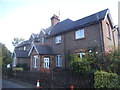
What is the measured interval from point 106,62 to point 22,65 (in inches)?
710

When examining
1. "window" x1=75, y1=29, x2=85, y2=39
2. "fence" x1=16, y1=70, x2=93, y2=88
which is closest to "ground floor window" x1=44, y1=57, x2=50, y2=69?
"fence" x1=16, y1=70, x2=93, y2=88

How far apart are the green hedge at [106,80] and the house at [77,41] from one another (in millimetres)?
5623

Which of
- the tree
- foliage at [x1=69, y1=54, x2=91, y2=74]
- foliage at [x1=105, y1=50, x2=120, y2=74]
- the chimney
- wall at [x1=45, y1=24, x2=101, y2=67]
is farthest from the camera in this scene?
the tree

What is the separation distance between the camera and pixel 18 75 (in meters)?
13.6

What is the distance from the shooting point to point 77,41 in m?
14.0

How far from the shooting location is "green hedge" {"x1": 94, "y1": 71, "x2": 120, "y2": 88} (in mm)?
5527

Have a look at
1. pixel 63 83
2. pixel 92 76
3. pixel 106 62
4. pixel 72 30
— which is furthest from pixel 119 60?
pixel 72 30

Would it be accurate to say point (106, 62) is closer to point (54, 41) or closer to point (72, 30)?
point (72, 30)

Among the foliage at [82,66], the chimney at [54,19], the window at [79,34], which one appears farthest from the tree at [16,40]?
the foliage at [82,66]

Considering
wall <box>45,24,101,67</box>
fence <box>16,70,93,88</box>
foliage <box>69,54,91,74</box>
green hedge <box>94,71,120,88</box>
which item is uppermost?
wall <box>45,24,101,67</box>

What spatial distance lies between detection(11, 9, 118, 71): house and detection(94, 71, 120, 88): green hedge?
5.62m

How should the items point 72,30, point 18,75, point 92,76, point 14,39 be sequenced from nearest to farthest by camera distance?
point 92,76 → point 18,75 → point 72,30 → point 14,39

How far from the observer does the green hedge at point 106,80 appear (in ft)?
18.1

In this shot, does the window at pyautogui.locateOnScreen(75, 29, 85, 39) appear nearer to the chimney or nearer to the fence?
the fence
